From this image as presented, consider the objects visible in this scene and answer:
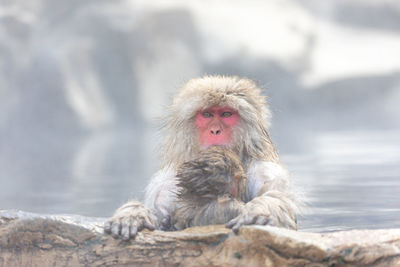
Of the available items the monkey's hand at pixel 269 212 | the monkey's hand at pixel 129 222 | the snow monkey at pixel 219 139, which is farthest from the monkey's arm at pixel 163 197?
the monkey's hand at pixel 269 212

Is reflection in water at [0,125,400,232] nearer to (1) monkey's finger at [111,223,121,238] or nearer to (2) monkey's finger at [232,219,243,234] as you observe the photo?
(2) monkey's finger at [232,219,243,234]

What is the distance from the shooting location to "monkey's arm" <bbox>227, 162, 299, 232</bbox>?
266 centimetres

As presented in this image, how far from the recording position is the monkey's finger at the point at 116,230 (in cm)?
270

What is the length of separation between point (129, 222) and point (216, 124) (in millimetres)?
682

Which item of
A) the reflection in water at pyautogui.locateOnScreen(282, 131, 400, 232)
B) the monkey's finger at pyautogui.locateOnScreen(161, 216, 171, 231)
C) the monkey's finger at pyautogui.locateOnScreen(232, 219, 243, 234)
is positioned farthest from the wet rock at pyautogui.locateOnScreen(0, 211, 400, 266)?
the reflection in water at pyautogui.locateOnScreen(282, 131, 400, 232)

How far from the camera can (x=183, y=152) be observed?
327 centimetres

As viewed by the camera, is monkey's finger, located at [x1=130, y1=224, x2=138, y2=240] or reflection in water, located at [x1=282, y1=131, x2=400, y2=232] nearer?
monkey's finger, located at [x1=130, y1=224, x2=138, y2=240]

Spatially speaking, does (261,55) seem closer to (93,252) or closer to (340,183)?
(340,183)

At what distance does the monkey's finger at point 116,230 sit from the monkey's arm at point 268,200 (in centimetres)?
46

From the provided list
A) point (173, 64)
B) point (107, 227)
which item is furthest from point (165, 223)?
point (173, 64)

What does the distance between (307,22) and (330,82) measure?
168 cm

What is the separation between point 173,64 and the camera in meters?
15.3

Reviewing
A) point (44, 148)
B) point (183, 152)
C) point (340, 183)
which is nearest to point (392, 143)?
point (340, 183)

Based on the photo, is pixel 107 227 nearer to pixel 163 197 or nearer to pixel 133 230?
pixel 133 230
